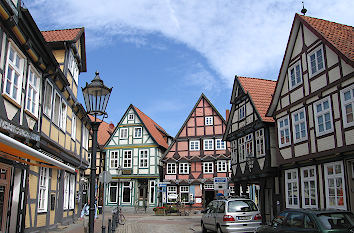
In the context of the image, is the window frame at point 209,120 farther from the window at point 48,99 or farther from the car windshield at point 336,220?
the car windshield at point 336,220

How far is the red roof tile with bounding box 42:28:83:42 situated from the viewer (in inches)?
743

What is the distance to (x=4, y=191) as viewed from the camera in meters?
10.9

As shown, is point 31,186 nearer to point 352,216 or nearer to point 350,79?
point 352,216

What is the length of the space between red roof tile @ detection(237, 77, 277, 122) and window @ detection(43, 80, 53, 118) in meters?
11.8

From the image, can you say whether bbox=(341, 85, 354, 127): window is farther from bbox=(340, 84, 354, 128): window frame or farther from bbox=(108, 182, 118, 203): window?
bbox=(108, 182, 118, 203): window

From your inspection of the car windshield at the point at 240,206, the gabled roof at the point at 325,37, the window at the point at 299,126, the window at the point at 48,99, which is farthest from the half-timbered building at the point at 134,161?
the car windshield at the point at 240,206

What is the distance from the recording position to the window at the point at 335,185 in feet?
46.3

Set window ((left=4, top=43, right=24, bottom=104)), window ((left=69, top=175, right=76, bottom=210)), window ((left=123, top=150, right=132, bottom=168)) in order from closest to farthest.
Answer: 1. window ((left=4, top=43, right=24, bottom=104))
2. window ((left=69, top=175, right=76, bottom=210))
3. window ((left=123, top=150, right=132, bottom=168))

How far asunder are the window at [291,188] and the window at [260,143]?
260 centimetres

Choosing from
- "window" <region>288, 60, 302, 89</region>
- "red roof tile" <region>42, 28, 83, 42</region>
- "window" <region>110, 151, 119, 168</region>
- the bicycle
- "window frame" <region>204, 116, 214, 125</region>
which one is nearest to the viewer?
"window" <region>288, 60, 302, 89</region>

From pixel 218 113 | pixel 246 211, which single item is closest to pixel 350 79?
pixel 246 211

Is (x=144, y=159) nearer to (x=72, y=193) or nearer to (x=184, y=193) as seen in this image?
(x=184, y=193)

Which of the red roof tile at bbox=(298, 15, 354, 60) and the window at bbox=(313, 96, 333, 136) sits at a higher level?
the red roof tile at bbox=(298, 15, 354, 60)

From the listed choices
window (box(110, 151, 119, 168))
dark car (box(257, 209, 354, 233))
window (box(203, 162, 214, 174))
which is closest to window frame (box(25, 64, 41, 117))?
dark car (box(257, 209, 354, 233))
